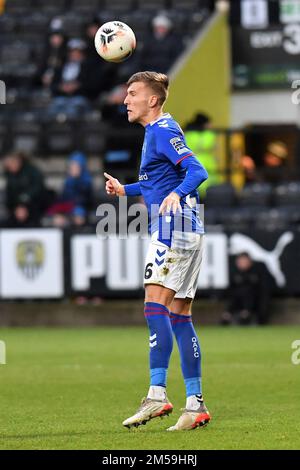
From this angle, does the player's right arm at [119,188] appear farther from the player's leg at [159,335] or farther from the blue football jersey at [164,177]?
the player's leg at [159,335]

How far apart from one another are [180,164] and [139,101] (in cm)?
54

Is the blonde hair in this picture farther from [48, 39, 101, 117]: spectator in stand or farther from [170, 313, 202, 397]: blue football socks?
[48, 39, 101, 117]: spectator in stand

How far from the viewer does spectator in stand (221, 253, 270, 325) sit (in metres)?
19.5

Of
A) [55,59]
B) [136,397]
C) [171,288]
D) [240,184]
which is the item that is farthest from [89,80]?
[171,288]

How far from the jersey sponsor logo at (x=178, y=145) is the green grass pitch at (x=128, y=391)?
1807mm

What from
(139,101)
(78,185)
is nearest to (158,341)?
(139,101)

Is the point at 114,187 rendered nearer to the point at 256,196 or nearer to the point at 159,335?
the point at 159,335

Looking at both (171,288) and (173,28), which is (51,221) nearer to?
(173,28)

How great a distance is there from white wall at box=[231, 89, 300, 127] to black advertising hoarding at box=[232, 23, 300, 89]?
0.25m

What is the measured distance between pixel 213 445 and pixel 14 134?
54.0 feet

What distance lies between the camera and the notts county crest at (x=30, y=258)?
2025 centimetres

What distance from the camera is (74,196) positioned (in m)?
21.1

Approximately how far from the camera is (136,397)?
34.8 ft

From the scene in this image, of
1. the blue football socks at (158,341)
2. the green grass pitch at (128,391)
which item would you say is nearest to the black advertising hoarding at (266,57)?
the green grass pitch at (128,391)
